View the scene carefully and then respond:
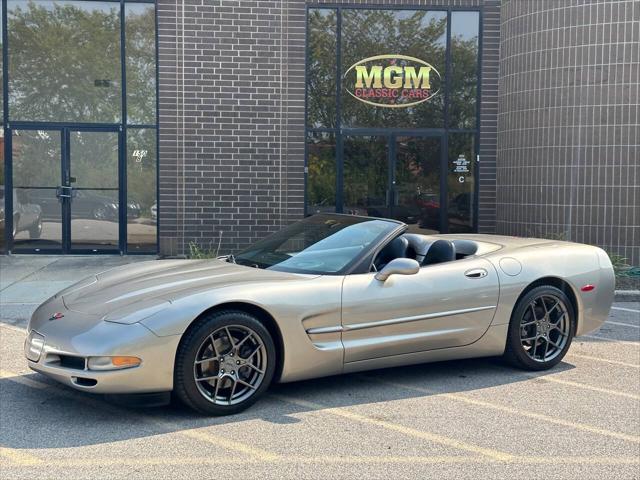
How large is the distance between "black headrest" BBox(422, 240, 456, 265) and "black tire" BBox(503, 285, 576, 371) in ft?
2.16

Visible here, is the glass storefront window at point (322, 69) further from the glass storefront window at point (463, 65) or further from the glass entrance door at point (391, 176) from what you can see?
the glass storefront window at point (463, 65)

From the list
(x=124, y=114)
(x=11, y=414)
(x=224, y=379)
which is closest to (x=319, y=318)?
(x=224, y=379)

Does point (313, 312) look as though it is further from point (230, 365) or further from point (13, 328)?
point (13, 328)

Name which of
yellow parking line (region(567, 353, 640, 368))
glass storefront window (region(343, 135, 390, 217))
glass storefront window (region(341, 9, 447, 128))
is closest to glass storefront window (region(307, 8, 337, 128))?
glass storefront window (region(341, 9, 447, 128))

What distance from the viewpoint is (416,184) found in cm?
1383

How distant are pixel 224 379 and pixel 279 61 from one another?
30.2ft

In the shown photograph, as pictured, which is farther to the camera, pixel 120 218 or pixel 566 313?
pixel 120 218

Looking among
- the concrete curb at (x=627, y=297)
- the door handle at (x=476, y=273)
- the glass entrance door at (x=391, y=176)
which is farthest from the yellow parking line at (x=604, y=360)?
the glass entrance door at (x=391, y=176)

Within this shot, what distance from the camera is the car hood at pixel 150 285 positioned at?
16.5 ft

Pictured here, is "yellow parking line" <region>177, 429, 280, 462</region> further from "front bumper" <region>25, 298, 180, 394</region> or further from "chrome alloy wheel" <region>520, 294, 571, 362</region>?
"chrome alloy wheel" <region>520, 294, 571, 362</region>

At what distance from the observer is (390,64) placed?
44.9ft

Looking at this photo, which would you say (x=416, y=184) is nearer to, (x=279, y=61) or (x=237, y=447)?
(x=279, y=61)

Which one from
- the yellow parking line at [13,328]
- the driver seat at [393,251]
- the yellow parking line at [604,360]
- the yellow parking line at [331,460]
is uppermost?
the driver seat at [393,251]

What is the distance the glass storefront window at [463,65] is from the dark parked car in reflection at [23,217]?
7320 millimetres
